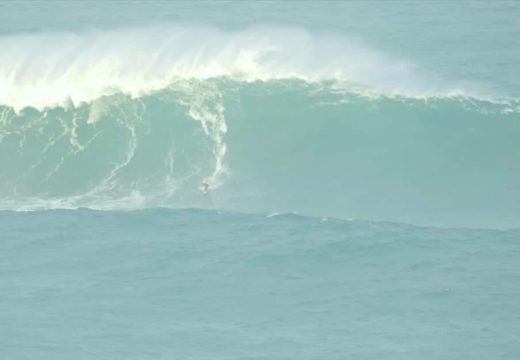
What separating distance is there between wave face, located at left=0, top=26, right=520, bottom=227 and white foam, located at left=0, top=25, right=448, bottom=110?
0.16ft

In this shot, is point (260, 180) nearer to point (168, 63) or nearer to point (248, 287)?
point (168, 63)

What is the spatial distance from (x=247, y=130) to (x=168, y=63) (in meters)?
3.84

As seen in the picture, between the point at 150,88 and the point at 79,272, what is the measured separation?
10181 mm

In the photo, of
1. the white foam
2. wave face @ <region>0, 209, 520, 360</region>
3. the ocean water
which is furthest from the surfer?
the white foam

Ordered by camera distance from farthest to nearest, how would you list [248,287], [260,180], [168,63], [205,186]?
[168,63], [260,180], [205,186], [248,287]

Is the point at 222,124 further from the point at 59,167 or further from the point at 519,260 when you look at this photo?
the point at 519,260

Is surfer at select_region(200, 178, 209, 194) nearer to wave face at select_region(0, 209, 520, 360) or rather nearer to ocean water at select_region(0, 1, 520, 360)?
ocean water at select_region(0, 1, 520, 360)

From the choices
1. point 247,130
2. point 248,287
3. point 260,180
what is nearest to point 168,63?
point 247,130

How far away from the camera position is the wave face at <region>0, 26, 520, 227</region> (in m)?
40.9

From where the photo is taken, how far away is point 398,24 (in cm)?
5272

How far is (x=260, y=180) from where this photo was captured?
41719 millimetres

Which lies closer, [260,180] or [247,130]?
[260,180]

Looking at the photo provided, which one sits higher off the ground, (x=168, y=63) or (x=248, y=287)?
(x=168, y=63)

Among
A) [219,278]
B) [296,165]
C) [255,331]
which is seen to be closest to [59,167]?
[296,165]
